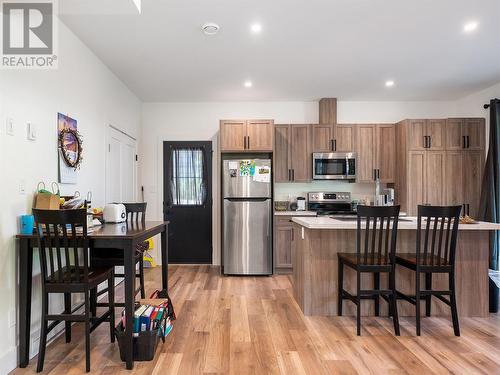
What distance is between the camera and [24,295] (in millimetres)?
2076

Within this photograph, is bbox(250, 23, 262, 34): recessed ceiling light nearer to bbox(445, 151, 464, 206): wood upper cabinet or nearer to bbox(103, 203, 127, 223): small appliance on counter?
bbox(103, 203, 127, 223): small appliance on counter

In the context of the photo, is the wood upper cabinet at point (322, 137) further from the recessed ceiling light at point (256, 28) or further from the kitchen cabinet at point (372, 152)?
the recessed ceiling light at point (256, 28)

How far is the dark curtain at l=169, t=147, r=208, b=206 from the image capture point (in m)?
5.06

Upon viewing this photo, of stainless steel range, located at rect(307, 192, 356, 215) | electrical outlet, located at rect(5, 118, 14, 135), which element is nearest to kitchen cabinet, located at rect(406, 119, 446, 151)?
stainless steel range, located at rect(307, 192, 356, 215)

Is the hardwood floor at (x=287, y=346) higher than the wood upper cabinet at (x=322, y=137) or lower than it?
lower

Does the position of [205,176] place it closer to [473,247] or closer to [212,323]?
[212,323]

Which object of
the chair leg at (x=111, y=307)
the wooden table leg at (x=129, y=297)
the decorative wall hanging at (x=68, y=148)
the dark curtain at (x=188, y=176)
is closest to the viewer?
the wooden table leg at (x=129, y=297)

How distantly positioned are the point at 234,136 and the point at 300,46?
1773 mm

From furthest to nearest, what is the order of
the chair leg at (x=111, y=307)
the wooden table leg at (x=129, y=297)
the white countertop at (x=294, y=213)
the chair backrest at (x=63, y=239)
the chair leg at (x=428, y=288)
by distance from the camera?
the white countertop at (x=294, y=213), the chair leg at (x=428, y=288), the chair leg at (x=111, y=307), the wooden table leg at (x=129, y=297), the chair backrest at (x=63, y=239)

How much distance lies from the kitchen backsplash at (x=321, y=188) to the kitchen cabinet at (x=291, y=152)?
30cm

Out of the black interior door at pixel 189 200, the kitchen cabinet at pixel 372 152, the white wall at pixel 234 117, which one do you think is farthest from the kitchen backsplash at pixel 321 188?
the black interior door at pixel 189 200

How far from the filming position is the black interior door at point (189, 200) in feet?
16.5

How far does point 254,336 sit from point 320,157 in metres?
3.05

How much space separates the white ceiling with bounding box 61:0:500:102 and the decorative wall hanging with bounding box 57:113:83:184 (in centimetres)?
89
